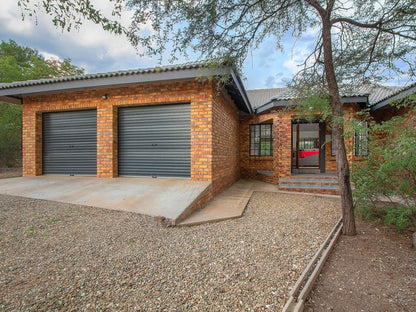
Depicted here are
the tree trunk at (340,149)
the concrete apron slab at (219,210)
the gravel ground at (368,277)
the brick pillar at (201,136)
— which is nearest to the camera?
the gravel ground at (368,277)

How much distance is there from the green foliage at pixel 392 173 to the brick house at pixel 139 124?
141 cm

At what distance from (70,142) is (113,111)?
2.07 meters

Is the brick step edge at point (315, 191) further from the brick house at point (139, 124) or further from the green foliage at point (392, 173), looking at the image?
the green foliage at point (392, 173)

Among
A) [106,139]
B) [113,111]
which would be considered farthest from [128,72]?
[106,139]

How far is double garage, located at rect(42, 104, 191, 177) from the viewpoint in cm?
603

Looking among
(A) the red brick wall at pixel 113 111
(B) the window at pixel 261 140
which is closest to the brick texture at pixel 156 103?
(A) the red brick wall at pixel 113 111

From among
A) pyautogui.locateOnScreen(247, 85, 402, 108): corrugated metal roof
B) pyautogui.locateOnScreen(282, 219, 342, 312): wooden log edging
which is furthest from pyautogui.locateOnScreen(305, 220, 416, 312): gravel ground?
pyautogui.locateOnScreen(247, 85, 402, 108): corrugated metal roof

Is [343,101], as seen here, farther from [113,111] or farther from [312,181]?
[113,111]

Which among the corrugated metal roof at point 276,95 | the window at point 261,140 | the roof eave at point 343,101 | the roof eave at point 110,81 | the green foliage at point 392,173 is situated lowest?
the green foliage at point 392,173

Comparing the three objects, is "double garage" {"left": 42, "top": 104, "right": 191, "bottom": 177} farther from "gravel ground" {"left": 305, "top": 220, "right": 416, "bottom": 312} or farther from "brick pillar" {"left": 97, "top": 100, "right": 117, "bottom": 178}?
"gravel ground" {"left": 305, "top": 220, "right": 416, "bottom": 312}

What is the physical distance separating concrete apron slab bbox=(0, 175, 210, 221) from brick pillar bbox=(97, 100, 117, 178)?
42cm

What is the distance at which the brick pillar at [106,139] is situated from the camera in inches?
248

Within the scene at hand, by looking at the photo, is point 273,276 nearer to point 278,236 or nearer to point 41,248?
point 278,236

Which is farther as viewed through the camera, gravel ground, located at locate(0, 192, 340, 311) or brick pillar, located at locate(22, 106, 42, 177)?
brick pillar, located at locate(22, 106, 42, 177)
